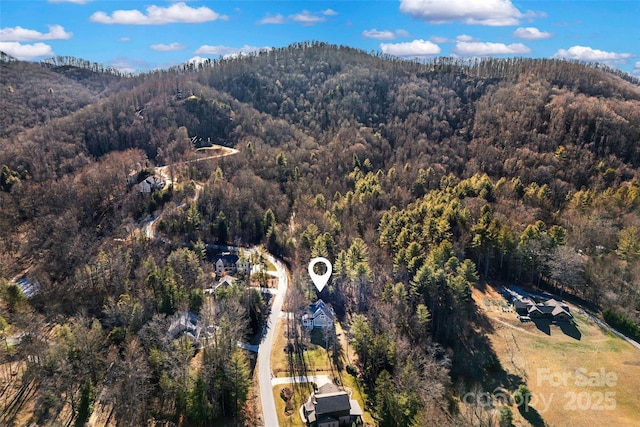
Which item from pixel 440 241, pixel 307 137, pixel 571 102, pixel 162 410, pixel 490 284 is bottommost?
pixel 162 410

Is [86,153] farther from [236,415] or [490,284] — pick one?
[490,284]

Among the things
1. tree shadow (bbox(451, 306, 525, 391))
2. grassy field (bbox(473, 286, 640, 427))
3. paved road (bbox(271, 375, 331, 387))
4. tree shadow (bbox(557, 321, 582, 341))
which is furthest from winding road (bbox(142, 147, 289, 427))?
tree shadow (bbox(557, 321, 582, 341))

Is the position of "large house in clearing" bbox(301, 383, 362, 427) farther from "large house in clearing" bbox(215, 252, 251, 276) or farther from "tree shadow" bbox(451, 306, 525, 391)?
"large house in clearing" bbox(215, 252, 251, 276)

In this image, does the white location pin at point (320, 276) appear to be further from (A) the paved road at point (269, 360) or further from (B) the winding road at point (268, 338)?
(A) the paved road at point (269, 360)

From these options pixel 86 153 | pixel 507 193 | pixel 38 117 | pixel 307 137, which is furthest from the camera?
pixel 38 117

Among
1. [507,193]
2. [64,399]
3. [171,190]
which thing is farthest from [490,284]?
[171,190]

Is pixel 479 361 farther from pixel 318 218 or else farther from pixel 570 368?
pixel 318 218

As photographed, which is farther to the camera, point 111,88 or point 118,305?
point 111,88
